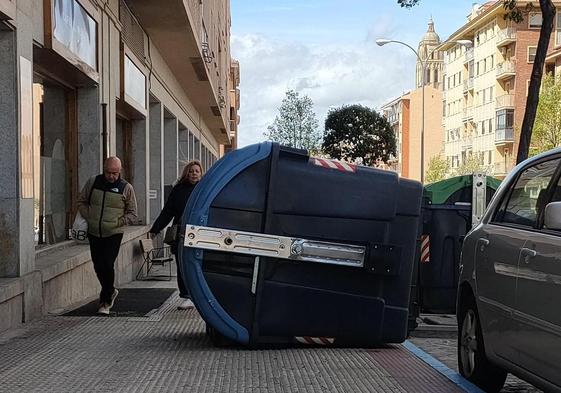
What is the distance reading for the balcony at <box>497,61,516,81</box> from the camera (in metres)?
78.2

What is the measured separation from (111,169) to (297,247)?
3.48 meters

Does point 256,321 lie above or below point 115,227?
below

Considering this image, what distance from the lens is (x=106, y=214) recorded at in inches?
384

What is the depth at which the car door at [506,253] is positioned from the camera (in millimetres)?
5312

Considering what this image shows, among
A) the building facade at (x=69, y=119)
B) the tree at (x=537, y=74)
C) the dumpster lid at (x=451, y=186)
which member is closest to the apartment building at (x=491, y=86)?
the building facade at (x=69, y=119)

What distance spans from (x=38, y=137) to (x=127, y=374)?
5740 mm

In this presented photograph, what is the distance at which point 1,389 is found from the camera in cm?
591

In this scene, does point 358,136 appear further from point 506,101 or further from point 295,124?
point 506,101

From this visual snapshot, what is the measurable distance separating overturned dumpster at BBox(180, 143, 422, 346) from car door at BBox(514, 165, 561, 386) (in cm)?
218

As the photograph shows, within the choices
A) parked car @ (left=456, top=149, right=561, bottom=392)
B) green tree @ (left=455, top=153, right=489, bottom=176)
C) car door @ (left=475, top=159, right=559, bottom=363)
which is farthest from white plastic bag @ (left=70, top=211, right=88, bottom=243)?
green tree @ (left=455, top=153, right=489, bottom=176)

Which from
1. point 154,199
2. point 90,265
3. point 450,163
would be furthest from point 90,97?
point 450,163

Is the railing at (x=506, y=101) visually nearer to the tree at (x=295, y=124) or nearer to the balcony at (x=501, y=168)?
→ the balcony at (x=501, y=168)

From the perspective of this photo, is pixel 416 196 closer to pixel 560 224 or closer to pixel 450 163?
pixel 560 224

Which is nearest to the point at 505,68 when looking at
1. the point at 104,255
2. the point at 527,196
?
the point at 104,255
